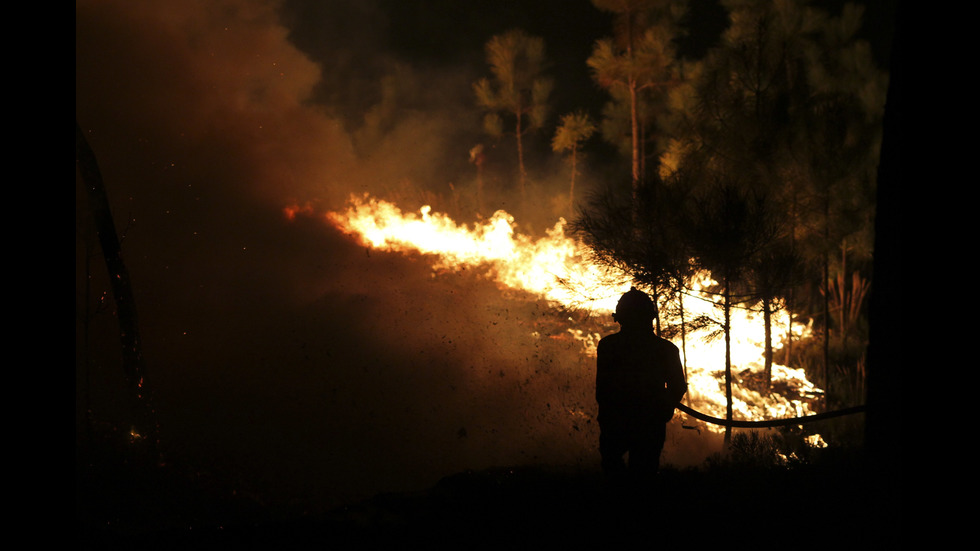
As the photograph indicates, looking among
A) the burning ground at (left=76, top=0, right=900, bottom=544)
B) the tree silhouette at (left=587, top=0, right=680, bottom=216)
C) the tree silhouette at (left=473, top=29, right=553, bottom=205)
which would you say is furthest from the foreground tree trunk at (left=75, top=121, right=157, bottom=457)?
the tree silhouette at (left=473, top=29, right=553, bottom=205)

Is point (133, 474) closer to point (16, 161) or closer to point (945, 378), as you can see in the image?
point (16, 161)

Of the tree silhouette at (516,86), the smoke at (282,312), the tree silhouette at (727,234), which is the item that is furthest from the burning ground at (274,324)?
the tree silhouette at (516,86)

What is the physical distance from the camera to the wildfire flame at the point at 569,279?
10.5 meters

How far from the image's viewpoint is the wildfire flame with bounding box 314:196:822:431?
1051 cm

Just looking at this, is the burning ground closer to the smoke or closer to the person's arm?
the smoke

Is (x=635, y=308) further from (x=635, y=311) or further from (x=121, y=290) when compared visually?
(x=121, y=290)

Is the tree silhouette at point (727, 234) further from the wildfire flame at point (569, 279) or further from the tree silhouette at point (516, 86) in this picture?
the tree silhouette at point (516, 86)

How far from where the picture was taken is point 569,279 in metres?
9.95

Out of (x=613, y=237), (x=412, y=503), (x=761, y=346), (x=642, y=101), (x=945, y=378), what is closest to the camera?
(x=945, y=378)

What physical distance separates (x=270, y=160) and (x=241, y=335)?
7402 mm

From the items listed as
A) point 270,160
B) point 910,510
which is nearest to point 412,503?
point 910,510

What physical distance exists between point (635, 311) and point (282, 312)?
43.8 ft

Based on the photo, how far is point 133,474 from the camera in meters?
9.44

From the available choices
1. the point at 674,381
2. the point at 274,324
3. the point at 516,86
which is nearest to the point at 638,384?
the point at 674,381
